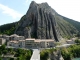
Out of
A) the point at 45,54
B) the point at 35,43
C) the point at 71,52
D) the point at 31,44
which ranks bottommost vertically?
the point at 71,52

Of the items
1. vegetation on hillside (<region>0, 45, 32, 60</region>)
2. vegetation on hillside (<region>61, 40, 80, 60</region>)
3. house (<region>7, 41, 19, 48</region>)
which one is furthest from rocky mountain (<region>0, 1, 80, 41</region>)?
vegetation on hillside (<region>0, 45, 32, 60</region>)

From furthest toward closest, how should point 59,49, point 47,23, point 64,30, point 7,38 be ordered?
point 64,30 → point 47,23 → point 7,38 → point 59,49

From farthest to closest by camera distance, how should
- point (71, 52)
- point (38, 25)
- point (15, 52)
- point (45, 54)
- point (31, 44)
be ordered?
point (38, 25) < point (71, 52) < point (31, 44) < point (15, 52) < point (45, 54)

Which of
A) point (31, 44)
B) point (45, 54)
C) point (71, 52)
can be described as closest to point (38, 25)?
point (31, 44)

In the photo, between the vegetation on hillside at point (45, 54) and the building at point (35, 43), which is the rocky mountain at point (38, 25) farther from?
the vegetation on hillside at point (45, 54)

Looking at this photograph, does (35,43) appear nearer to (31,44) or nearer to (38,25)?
(31,44)

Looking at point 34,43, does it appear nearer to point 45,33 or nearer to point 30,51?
point 30,51

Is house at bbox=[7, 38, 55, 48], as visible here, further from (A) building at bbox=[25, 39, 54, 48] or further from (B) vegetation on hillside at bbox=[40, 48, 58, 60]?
(B) vegetation on hillside at bbox=[40, 48, 58, 60]

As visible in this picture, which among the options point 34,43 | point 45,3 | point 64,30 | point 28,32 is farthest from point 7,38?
point 64,30

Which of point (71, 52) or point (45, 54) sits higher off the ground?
point (45, 54)

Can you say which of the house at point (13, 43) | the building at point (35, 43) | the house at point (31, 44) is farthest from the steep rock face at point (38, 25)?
the building at point (35, 43)

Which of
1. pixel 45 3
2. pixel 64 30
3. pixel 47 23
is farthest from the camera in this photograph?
pixel 64 30
